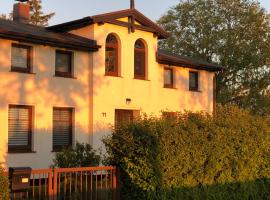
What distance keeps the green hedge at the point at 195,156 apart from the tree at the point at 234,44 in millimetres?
27637

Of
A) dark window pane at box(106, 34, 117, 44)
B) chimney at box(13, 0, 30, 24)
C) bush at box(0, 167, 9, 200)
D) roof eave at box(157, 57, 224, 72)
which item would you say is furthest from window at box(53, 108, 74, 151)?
bush at box(0, 167, 9, 200)

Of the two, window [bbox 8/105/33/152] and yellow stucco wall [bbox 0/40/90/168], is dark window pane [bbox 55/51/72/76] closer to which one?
yellow stucco wall [bbox 0/40/90/168]

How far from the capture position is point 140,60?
23.3 metres

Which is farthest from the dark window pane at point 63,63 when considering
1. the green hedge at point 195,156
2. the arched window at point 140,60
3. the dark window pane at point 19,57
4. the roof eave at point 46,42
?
the green hedge at point 195,156

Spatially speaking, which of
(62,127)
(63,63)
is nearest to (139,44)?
(63,63)

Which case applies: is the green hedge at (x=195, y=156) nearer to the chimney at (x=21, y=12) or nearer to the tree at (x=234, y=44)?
the chimney at (x=21, y=12)

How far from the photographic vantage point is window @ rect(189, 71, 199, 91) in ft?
89.0

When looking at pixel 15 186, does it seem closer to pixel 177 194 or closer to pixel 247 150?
pixel 177 194

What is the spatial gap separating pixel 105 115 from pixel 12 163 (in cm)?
481

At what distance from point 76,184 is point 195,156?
278 centimetres

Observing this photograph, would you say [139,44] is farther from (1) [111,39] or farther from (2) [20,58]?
(2) [20,58]

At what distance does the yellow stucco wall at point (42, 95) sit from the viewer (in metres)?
18.3

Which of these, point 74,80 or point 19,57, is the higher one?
point 19,57

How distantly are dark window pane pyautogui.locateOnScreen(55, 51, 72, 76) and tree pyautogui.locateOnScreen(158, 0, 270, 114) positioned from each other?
21977mm
